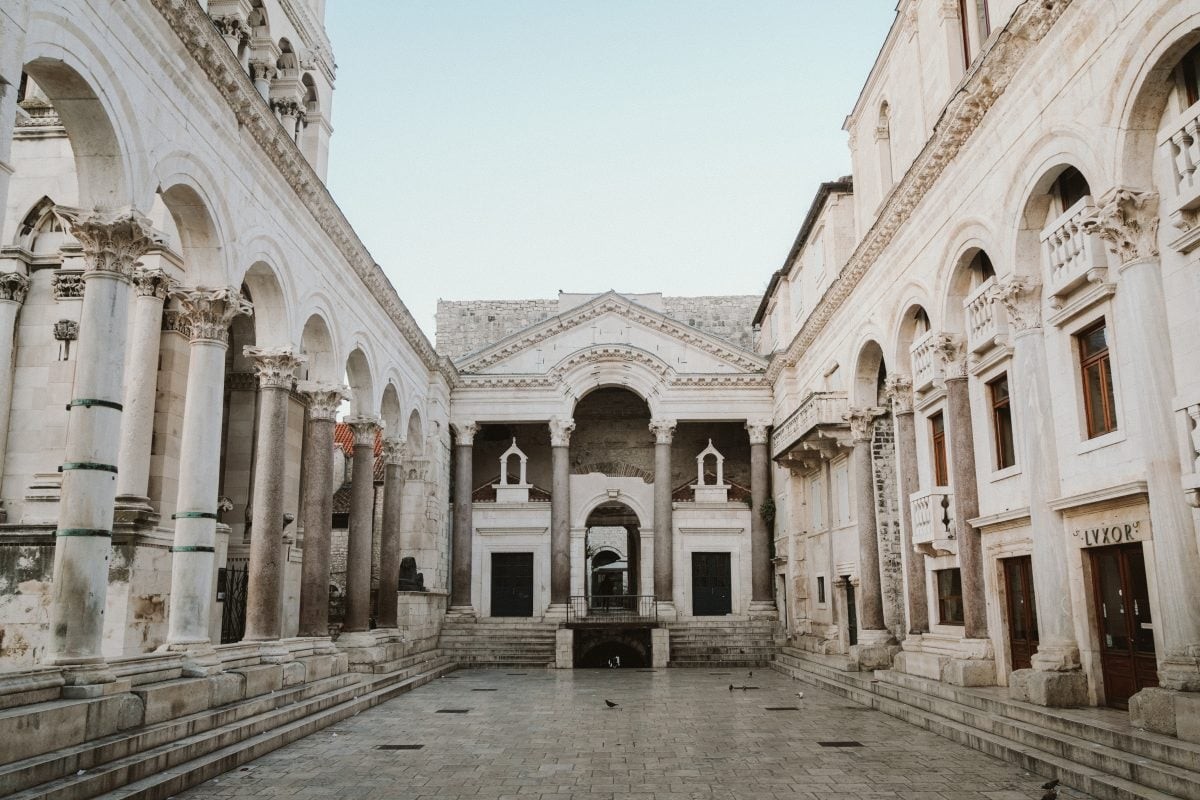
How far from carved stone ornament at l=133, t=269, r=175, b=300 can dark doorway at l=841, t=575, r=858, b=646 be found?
16.6 m

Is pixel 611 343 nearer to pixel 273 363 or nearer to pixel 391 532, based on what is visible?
pixel 391 532

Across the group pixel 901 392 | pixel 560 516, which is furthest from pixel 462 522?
pixel 901 392

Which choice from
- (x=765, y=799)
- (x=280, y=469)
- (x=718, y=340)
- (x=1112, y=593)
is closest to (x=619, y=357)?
(x=718, y=340)

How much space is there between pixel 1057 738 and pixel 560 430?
69.0 feet

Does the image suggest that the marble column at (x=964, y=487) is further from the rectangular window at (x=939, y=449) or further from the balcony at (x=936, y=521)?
the rectangular window at (x=939, y=449)

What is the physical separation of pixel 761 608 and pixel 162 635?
19006mm

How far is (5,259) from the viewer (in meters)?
14.2

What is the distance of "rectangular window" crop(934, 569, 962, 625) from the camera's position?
16562 mm

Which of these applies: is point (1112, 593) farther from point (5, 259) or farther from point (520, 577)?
point (520, 577)

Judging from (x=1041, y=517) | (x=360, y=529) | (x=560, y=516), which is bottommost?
(x=1041, y=517)

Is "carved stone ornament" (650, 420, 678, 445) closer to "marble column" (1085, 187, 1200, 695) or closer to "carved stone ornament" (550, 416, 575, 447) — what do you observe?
"carved stone ornament" (550, 416, 575, 447)

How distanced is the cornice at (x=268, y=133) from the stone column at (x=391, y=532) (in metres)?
3.57

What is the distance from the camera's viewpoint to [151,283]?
13070 mm

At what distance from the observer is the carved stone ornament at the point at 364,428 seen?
2173cm
